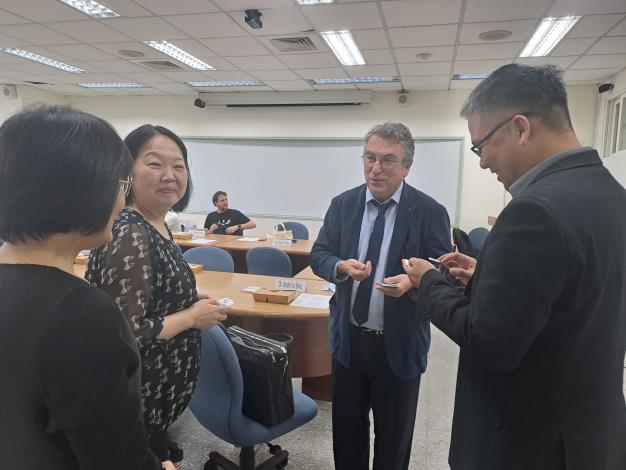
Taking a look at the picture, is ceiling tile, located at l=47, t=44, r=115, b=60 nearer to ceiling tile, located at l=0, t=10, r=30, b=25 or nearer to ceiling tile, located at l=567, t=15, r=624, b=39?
ceiling tile, located at l=0, t=10, r=30, b=25

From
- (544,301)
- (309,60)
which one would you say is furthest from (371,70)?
(544,301)

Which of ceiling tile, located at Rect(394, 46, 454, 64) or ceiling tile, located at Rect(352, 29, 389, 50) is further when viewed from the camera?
ceiling tile, located at Rect(394, 46, 454, 64)

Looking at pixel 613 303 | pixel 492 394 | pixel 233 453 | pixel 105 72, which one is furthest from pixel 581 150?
pixel 105 72

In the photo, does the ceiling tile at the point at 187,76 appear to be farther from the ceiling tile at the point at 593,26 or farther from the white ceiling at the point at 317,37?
the ceiling tile at the point at 593,26

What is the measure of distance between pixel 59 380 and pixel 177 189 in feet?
2.76

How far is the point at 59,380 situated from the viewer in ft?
1.93

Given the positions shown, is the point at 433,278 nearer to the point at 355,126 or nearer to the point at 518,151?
the point at 518,151

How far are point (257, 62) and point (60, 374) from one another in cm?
521

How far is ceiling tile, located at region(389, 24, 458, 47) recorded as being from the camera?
3893mm

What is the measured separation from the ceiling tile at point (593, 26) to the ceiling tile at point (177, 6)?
3.35 m

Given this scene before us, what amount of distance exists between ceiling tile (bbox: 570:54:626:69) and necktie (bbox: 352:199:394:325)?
4570 mm

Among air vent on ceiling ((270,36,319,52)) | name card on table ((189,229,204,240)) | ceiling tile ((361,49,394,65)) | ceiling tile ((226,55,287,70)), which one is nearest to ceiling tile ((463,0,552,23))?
ceiling tile ((361,49,394,65))

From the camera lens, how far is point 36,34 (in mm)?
4430

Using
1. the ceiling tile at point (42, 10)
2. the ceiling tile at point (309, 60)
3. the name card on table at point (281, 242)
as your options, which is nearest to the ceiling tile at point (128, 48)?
the ceiling tile at point (42, 10)
